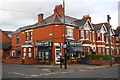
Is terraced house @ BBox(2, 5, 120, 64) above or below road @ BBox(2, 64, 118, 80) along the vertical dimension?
above

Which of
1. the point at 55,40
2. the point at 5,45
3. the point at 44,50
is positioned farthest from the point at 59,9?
the point at 5,45

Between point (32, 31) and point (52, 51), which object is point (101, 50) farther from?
point (32, 31)

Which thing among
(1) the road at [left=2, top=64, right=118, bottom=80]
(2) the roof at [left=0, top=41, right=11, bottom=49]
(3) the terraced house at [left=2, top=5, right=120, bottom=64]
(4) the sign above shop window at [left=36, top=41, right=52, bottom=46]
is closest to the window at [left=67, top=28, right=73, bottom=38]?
(3) the terraced house at [left=2, top=5, right=120, bottom=64]

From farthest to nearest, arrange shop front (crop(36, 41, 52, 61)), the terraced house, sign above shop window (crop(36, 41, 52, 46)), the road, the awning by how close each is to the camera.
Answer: the awning → the terraced house → shop front (crop(36, 41, 52, 61)) → sign above shop window (crop(36, 41, 52, 46)) → the road

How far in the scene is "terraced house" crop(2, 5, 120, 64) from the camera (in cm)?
2541

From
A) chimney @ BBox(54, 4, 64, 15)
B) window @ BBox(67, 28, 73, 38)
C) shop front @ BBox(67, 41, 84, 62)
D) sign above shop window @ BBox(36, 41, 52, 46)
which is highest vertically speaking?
chimney @ BBox(54, 4, 64, 15)

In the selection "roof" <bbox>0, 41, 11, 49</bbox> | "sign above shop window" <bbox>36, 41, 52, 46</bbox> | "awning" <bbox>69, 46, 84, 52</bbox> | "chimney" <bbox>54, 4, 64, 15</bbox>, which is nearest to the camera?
"sign above shop window" <bbox>36, 41, 52, 46</bbox>

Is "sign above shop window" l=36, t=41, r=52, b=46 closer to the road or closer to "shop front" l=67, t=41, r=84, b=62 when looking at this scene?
"shop front" l=67, t=41, r=84, b=62

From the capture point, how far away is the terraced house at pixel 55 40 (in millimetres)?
25406

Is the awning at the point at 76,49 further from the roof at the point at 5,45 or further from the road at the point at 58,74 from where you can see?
the roof at the point at 5,45

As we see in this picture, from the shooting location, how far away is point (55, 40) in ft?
83.0

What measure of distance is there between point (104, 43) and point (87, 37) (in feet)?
19.5

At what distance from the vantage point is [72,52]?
2741cm

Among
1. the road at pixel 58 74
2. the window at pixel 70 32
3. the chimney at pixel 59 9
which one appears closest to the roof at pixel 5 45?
the chimney at pixel 59 9
